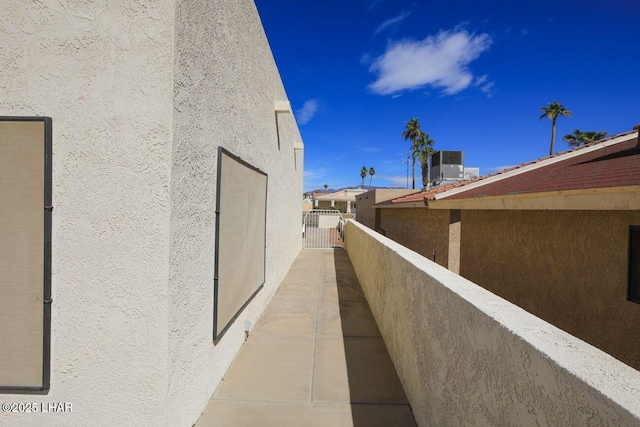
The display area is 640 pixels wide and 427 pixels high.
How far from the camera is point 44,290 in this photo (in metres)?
2.27

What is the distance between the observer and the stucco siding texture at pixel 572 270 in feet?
13.0

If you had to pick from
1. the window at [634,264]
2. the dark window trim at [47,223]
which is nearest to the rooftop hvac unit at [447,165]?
the window at [634,264]

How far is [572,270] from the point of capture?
466 centimetres

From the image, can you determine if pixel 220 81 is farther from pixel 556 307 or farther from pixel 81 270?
pixel 556 307

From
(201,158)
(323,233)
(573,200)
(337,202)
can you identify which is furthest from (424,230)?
(337,202)

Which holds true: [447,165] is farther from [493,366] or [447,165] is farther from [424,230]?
[493,366]

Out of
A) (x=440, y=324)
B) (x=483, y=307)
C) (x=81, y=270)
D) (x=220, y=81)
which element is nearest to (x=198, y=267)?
(x=81, y=270)

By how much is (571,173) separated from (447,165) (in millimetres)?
22409

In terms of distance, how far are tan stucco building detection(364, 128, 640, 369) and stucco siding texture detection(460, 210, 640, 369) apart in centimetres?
1

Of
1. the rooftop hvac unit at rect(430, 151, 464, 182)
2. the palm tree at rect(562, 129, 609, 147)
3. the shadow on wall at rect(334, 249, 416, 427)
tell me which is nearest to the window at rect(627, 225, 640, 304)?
the shadow on wall at rect(334, 249, 416, 427)

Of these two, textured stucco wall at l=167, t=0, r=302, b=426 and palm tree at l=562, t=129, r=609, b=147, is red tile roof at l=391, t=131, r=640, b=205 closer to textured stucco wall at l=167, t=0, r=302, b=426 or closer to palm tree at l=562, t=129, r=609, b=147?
textured stucco wall at l=167, t=0, r=302, b=426

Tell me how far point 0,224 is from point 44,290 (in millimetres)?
599

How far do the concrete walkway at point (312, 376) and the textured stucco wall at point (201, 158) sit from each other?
278 millimetres

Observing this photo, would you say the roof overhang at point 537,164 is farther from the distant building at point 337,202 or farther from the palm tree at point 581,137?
the distant building at point 337,202
